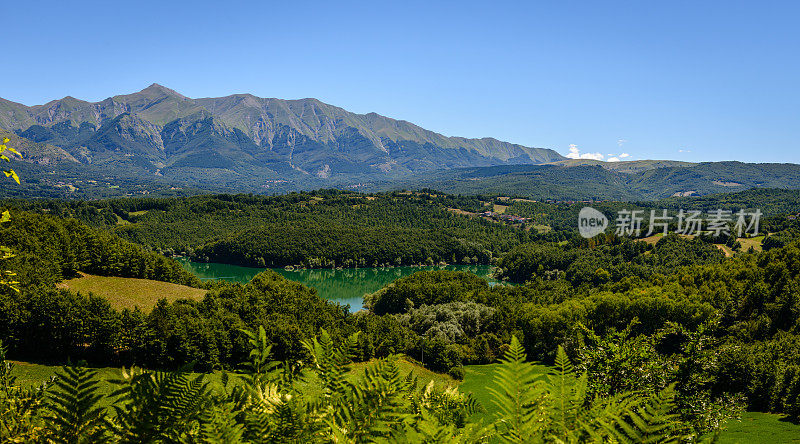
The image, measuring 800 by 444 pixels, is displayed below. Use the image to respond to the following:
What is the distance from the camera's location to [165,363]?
3253 centimetres

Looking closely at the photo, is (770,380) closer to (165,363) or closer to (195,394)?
(195,394)

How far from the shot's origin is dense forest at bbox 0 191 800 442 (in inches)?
349

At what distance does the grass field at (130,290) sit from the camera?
4234 centimetres

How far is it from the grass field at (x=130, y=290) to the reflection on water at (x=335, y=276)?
3165 cm

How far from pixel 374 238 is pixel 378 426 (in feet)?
Result: 380

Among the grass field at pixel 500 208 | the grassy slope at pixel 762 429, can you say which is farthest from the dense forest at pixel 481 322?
the grass field at pixel 500 208

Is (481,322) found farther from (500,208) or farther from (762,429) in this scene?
(500,208)

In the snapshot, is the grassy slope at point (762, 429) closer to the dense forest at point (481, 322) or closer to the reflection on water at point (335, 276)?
the dense forest at point (481, 322)

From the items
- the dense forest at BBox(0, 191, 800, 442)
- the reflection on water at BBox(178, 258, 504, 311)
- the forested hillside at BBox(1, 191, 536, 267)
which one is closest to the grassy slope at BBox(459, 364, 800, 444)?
the dense forest at BBox(0, 191, 800, 442)

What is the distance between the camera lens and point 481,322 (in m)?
50.3

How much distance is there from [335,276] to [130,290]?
5495cm

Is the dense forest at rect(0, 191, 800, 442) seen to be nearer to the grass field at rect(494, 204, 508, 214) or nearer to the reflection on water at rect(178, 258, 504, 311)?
the reflection on water at rect(178, 258, 504, 311)

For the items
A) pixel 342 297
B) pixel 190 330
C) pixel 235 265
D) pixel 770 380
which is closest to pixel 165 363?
pixel 190 330

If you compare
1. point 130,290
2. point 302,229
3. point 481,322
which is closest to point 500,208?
point 302,229
